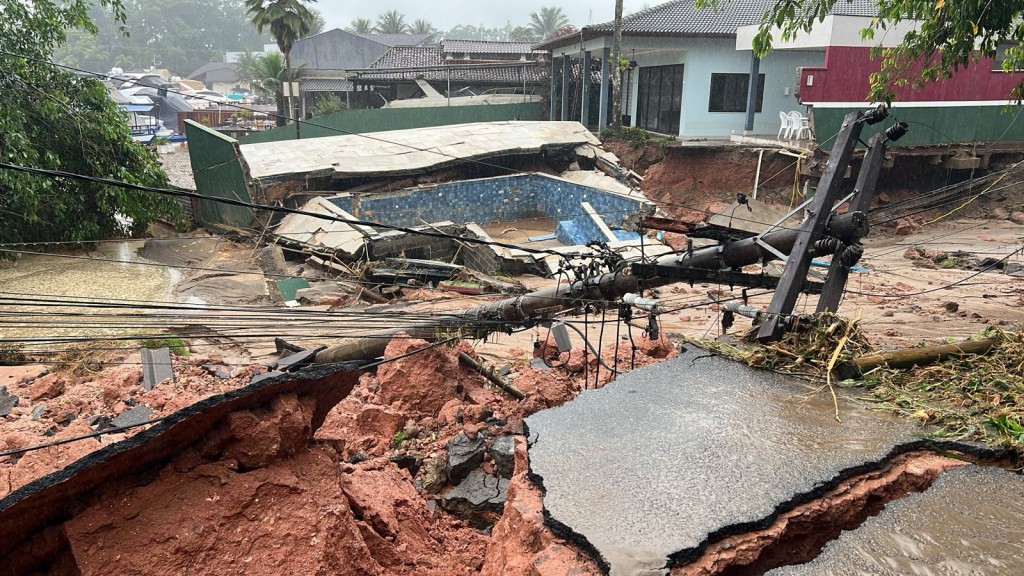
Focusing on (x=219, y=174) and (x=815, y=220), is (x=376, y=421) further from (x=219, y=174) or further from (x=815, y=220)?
(x=219, y=174)

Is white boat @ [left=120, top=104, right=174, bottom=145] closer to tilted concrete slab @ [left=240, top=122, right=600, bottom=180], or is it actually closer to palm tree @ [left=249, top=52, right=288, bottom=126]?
palm tree @ [left=249, top=52, right=288, bottom=126]

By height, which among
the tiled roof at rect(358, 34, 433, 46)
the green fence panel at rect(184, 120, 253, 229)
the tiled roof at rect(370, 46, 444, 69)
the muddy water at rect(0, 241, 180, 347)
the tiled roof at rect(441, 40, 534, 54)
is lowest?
the muddy water at rect(0, 241, 180, 347)

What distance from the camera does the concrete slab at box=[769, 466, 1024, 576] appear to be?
2707 mm

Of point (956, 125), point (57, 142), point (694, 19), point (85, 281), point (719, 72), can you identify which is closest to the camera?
point (85, 281)

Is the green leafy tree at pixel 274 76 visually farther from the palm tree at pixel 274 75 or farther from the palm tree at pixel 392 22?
the palm tree at pixel 392 22

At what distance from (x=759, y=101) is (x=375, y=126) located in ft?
48.2

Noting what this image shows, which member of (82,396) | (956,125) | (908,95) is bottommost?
(82,396)

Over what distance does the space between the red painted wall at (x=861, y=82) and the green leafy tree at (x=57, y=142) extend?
17.2 m

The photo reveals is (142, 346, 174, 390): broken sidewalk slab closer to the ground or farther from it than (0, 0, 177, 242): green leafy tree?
closer to the ground

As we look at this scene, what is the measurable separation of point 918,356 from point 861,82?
54.7 ft

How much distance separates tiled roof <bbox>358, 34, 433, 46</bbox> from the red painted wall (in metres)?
46.8

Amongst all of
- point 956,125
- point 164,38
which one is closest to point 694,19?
point 956,125

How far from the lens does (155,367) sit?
9.48 meters

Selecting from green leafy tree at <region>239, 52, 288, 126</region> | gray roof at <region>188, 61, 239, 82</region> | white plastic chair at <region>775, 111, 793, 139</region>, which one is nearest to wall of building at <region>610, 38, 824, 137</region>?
white plastic chair at <region>775, 111, 793, 139</region>
